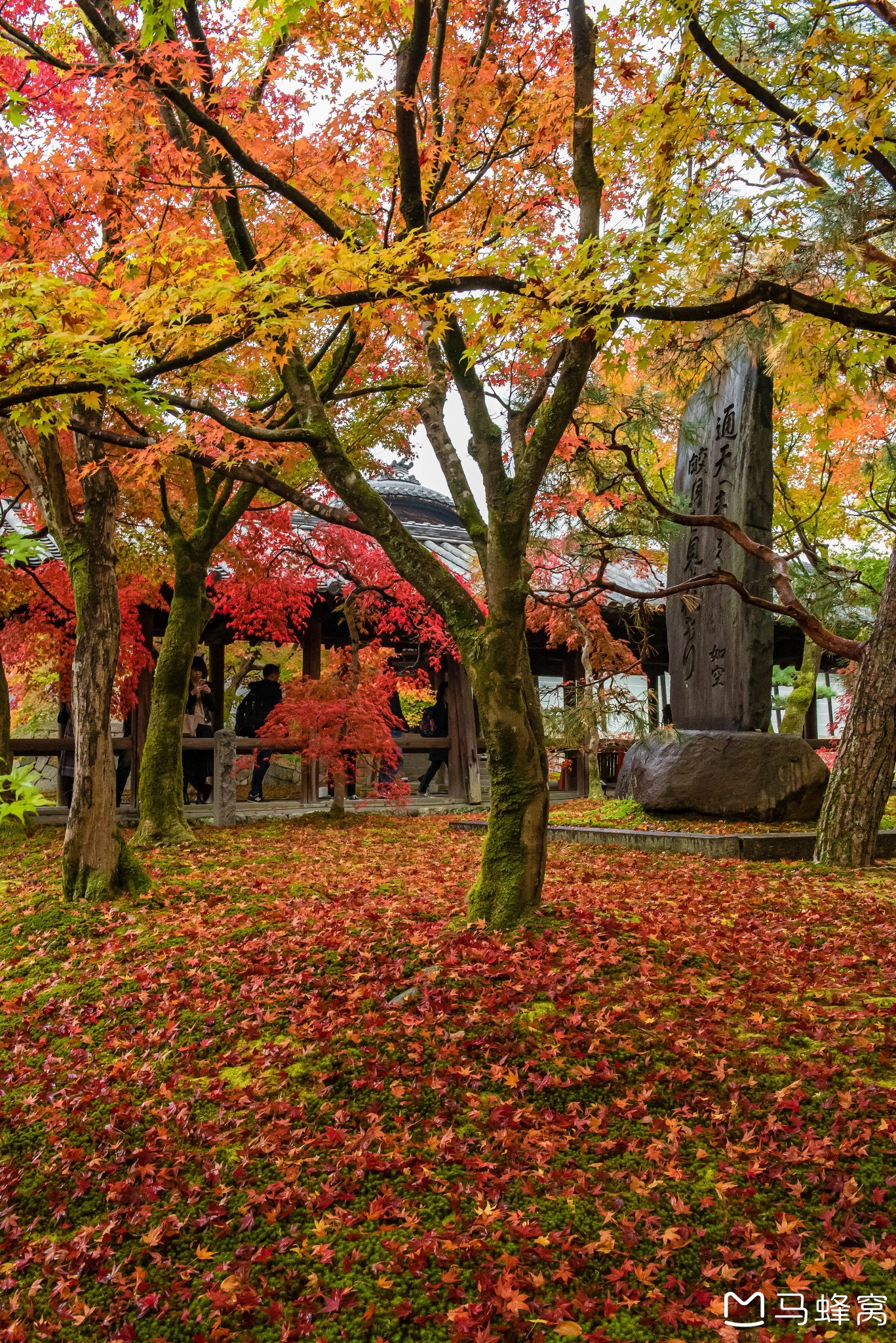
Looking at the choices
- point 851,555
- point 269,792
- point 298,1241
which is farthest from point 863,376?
point 851,555

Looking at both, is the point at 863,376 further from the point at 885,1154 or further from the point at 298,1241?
the point at 298,1241

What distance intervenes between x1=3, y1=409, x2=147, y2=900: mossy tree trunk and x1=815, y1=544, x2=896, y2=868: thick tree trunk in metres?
5.38

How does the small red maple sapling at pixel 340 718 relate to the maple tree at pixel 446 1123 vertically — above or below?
above

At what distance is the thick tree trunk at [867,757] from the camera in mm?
6875

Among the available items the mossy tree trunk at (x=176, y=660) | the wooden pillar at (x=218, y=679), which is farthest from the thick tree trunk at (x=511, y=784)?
the wooden pillar at (x=218, y=679)

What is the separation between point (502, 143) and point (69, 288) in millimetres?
4203

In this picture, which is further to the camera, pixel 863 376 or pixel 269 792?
pixel 269 792

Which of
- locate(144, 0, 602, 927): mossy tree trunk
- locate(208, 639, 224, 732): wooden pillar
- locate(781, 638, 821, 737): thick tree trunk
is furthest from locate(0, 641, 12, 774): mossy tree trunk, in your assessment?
locate(781, 638, 821, 737): thick tree trunk

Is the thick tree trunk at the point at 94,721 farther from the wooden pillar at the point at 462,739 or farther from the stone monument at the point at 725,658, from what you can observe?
the wooden pillar at the point at 462,739

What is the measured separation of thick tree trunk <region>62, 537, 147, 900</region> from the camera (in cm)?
661

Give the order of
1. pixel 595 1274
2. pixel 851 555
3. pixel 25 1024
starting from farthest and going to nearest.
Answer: pixel 851 555 → pixel 25 1024 → pixel 595 1274

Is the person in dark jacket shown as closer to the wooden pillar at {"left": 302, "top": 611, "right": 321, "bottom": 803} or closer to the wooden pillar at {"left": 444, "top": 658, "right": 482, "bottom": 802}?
the wooden pillar at {"left": 444, "top": 658, "right": 482, "bottom": 802}

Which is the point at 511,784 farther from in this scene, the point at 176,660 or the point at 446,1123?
the point at 176,660

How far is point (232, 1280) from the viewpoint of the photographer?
2.86m
